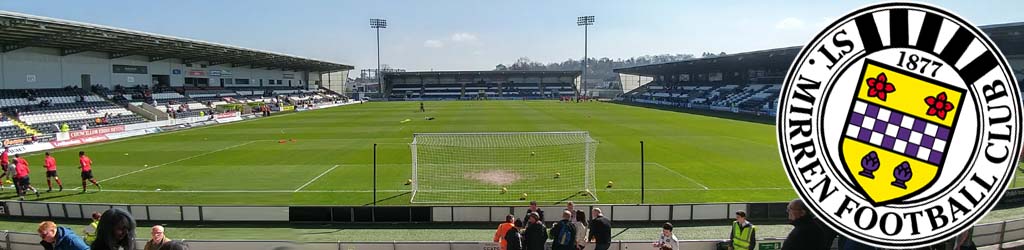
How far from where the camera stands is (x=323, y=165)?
23766mm

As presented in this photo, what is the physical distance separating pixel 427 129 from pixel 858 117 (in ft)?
128

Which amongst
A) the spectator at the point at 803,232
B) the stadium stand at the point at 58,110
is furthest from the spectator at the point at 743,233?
the stadium stand at the point at 58,110

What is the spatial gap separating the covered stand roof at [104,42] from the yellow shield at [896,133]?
40.4 m

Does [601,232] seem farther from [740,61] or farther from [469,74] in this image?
[469,74]

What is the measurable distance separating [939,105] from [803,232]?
2618 mm

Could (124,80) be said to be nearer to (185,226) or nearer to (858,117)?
(185,226)

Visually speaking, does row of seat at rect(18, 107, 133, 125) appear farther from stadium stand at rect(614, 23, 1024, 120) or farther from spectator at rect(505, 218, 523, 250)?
stadium stand at rect(614, 23, 1024, 120)

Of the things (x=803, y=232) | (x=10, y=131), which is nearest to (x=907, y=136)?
(x=803, y=232)

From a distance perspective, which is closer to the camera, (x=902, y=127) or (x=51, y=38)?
(x=902, y=127)

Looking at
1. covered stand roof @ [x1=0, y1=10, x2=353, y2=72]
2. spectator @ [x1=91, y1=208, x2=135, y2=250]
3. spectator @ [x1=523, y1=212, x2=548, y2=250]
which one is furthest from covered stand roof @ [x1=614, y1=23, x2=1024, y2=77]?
covered stand roof @ [x1=0, y1=10, x2=353, y2=72]

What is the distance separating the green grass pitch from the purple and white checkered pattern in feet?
47.2

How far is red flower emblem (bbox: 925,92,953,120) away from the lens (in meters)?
2.04

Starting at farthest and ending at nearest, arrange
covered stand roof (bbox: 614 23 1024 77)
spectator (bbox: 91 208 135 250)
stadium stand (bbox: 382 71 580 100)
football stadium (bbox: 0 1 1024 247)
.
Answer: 1. stadium stand (bbox: 382 71 580 100)
2. covered stand roof (bbox: 614 23 1024 77)
3. football stadium (bbox: 0 1 1024 247)
4. spectator (bbox: 91 208 135 250)

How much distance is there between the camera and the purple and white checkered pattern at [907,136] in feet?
6.77
